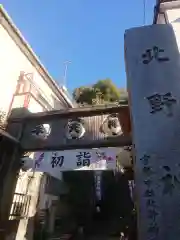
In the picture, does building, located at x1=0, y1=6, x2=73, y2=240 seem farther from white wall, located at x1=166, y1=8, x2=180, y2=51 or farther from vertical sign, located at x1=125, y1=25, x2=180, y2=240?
vertical sign, located at x1=125, y1=25, x2=180, y2=240

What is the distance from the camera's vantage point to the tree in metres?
27.9

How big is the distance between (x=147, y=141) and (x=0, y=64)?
8678 millimetres

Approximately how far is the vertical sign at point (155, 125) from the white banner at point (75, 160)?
469 cm

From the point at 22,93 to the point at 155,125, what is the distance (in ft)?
28.7

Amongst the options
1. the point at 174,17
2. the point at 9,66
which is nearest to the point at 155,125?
the point at 174,17

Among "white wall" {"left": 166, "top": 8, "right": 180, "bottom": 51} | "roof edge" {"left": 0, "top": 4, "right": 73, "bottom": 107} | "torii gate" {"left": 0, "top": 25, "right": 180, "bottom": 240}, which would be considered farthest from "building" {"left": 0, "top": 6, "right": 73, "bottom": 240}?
"torii gate" {"left": 0, "top": 25, "right": 180, "bottom": 240}

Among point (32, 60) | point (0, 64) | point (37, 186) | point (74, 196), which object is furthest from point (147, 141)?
point (74, 196)

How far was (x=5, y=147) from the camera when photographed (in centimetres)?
914

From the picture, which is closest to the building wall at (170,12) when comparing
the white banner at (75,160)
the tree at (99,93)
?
the white banner at (75,160)

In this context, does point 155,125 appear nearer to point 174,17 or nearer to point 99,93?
point 174,17

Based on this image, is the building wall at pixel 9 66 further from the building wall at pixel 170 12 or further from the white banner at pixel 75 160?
the building wall at pixel 170 12

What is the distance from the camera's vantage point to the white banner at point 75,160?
27.0 ft

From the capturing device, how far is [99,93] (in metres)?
28.1

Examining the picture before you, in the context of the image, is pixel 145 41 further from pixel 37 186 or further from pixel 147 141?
pixel 37 186
